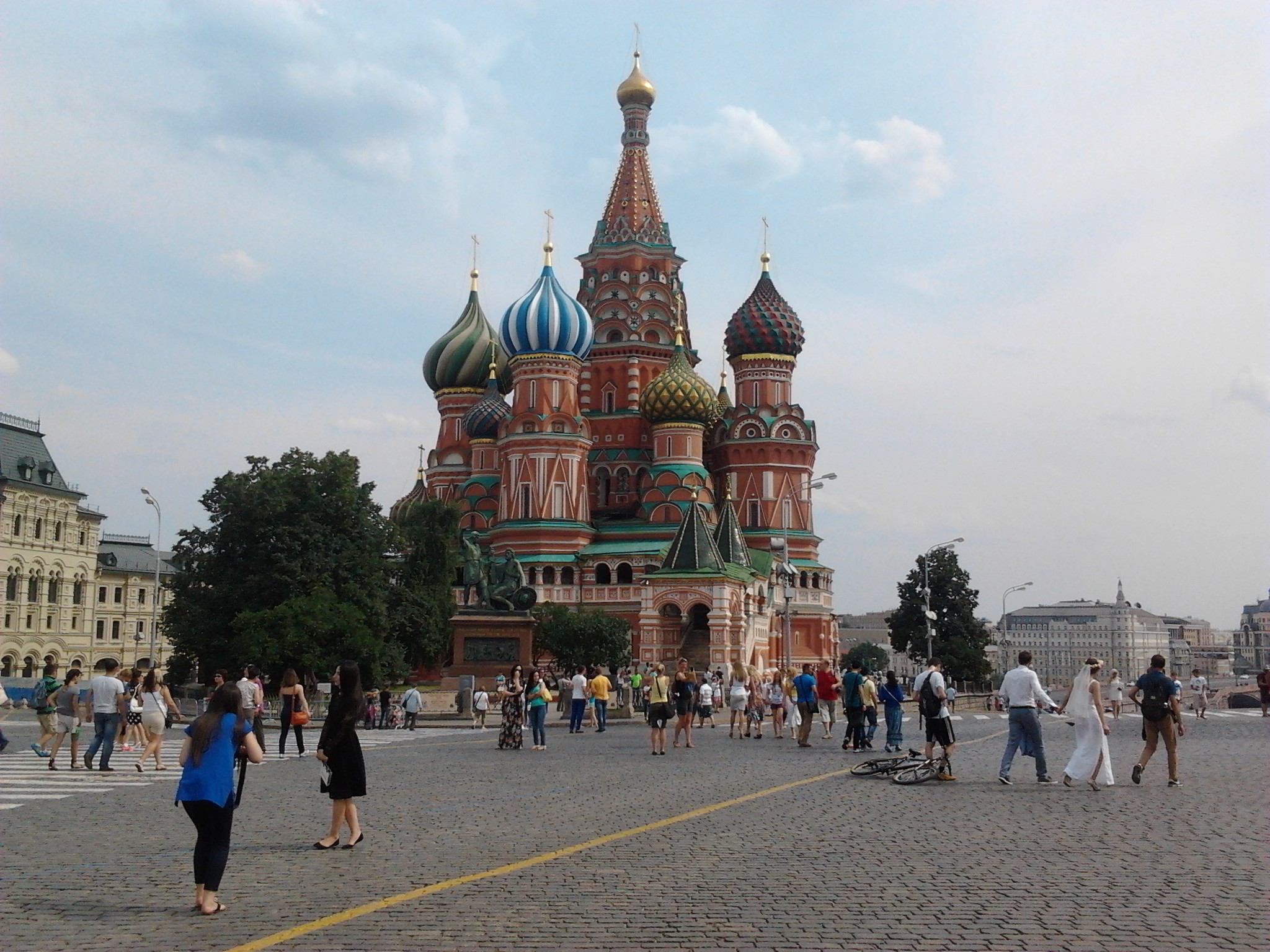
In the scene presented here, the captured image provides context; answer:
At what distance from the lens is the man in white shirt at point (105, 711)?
18.4 meters

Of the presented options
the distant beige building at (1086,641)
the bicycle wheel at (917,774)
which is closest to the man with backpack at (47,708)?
the bicycle wheel at (917,774)

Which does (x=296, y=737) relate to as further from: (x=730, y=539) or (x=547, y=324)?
(x=547, y=324)

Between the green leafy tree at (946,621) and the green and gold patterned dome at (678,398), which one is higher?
the green and gold patterned dome at (678,398)

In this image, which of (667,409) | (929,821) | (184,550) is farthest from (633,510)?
(929,821)

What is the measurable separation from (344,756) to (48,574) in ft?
213

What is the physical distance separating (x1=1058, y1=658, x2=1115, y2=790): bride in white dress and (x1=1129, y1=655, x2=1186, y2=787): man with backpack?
0.59 metres

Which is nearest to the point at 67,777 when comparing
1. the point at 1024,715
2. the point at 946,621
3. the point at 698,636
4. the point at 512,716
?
the point at 512,716

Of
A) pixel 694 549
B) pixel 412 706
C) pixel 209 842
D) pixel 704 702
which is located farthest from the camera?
pixel 694 549

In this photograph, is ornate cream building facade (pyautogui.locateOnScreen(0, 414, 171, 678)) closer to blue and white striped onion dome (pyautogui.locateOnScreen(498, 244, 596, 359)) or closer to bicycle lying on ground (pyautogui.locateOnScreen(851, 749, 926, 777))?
blue and white striped onion dome (pyautogui.locateOnScreen(498, 244, 596, 359))

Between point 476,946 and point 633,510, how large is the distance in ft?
210

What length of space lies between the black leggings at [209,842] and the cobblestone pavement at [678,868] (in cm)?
29

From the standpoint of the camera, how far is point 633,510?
71.4 metres

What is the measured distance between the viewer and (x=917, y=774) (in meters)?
16.4

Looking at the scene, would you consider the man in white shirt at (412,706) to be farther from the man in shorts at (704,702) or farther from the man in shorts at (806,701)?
the man in shorts at (806,701)
